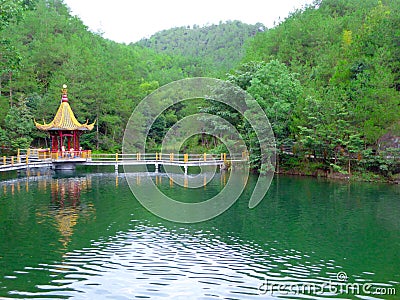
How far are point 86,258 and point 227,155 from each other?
2107 cm

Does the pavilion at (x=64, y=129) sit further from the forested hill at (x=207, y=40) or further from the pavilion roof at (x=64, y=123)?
the forested hill at (x=207, y=40)

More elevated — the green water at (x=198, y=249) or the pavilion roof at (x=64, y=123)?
the pavilion roof at (x=64, y=123)

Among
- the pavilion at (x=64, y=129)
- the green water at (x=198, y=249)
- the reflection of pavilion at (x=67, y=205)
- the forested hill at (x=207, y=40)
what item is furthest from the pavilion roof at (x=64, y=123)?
the forested hill at (x=207, y=40)

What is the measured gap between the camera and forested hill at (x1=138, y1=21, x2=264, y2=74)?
85.8 meters

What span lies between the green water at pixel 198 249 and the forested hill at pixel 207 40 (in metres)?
66.0

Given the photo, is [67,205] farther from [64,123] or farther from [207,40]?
[207,40]

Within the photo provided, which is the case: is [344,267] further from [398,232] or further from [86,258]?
[86,258]

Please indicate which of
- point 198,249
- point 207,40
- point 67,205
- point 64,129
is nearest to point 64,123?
point 64,129

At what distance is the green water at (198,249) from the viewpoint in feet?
26.7

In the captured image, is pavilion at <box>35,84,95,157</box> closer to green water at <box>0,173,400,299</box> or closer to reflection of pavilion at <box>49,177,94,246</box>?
reflection of pavilion at <box>49,177,94,246</box>

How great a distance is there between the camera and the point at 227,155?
30.3m

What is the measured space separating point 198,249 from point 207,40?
9242 centimetres

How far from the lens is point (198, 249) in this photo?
1067 cm

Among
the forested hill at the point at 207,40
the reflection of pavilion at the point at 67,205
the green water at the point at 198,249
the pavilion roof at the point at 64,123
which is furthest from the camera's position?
the forested hill at the point at 207,40
